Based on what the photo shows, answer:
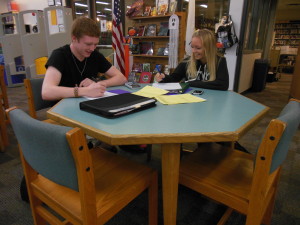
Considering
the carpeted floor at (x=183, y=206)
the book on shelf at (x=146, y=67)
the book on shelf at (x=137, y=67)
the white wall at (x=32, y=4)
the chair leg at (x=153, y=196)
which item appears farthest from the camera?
the white wall at (x=32, y=4)

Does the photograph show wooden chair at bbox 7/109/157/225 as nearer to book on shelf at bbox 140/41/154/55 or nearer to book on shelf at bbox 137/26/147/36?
book on shelf at bbox 140/41/154/55

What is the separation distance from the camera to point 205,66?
5.99 feet

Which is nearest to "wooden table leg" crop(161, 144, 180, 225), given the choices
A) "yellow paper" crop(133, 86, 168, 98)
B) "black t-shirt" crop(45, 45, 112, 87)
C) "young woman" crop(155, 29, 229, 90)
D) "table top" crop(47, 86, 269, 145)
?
"table top" crop(47, 86, 269, 145)

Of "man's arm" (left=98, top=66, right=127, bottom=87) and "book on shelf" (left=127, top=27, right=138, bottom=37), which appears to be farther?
"book on shelf" (left=127, top=27, right=138, bottom=37)

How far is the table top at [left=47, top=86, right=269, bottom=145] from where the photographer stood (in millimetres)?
763

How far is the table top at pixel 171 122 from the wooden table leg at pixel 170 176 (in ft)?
0.29

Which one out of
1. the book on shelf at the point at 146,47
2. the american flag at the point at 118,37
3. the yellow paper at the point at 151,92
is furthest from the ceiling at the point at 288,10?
the yellow paper at the point at 151,92

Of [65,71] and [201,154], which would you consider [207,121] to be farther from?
[65,71]

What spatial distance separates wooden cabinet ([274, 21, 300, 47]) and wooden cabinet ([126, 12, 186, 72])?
8.37 meters

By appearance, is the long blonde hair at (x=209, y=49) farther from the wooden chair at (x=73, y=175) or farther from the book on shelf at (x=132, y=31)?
the book on shelf at (x=132, y=31)

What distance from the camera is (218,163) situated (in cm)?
109

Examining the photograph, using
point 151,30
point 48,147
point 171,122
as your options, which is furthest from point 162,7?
point 48,147

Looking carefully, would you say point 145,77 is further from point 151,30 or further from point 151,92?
point 151,92

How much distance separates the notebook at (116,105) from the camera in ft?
3.05
